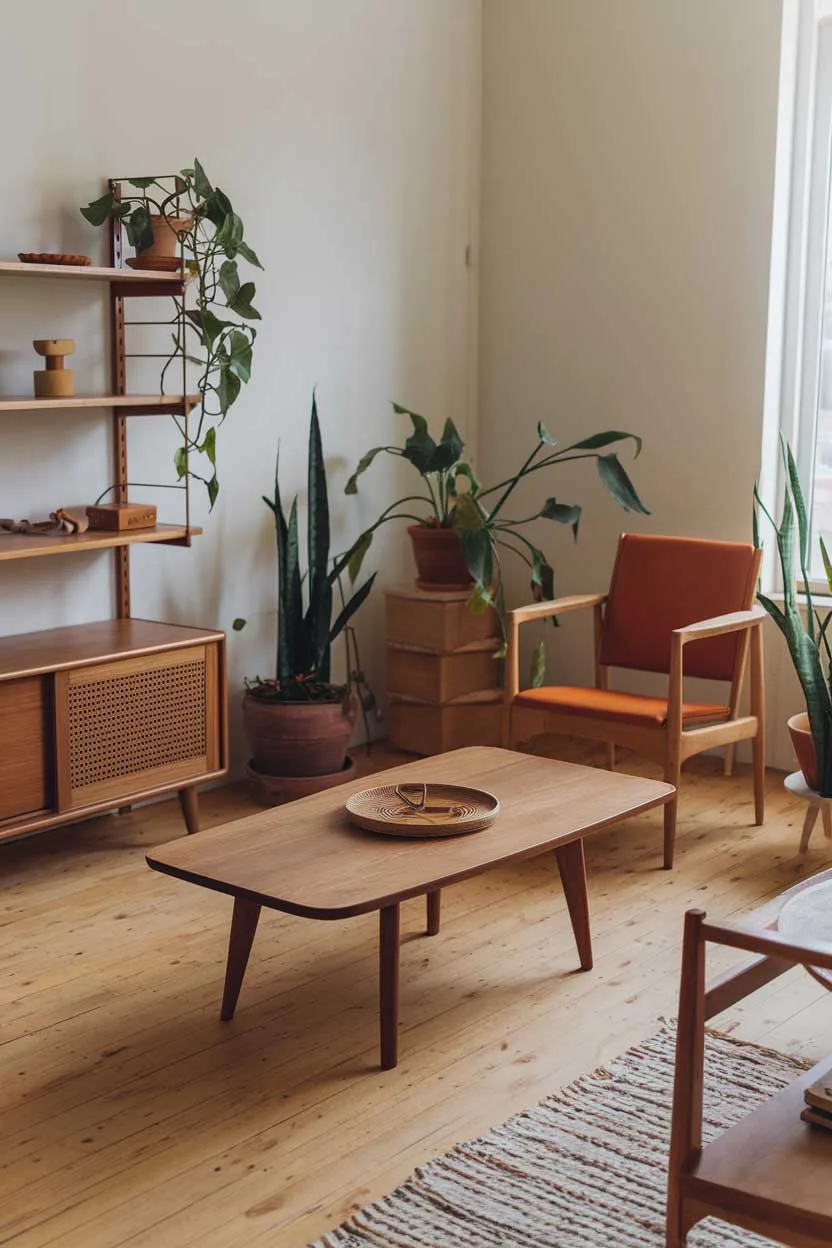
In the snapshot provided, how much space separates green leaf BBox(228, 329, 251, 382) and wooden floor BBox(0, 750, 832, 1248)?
52.2 inches

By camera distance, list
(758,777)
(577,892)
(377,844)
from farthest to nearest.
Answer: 1. (758,777)
2. (577,892)
3. (377,844)

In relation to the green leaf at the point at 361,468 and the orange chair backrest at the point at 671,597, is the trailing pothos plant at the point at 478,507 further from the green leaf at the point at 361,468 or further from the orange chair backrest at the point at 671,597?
the orange chair backrest at the point at 671,597

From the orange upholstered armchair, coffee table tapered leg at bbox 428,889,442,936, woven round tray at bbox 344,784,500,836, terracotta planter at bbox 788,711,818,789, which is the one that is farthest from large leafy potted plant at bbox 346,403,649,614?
woven round tray at bbox 344,784,500,836

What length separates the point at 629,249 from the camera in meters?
4.93

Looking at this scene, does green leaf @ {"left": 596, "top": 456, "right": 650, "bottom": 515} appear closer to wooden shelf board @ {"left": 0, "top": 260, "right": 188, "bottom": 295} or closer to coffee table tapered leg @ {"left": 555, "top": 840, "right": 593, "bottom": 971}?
wooden shelf board @ {"left": 0, "top": 260, "right": 188, "bottom": 295}

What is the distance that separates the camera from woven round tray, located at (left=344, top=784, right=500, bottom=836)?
277 cm

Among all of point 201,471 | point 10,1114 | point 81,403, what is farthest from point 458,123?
point 10,1114

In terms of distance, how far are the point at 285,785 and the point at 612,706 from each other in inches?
40.7

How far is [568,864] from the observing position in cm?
305

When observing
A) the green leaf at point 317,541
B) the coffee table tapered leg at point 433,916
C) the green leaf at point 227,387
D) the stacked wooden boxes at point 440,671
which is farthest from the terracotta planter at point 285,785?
the green leaf at point 227,387

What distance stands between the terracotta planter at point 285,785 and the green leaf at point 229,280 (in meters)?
1.42

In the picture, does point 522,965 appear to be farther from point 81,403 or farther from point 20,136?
point 20,136

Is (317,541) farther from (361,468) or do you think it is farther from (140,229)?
(140,229)

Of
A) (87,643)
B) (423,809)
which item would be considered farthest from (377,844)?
(87,643)
